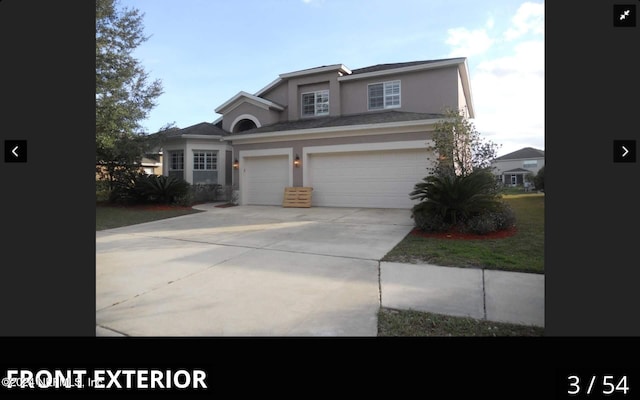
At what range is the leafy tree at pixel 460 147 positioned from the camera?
8.23m

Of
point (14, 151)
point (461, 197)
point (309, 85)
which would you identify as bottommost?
point (461, 197)

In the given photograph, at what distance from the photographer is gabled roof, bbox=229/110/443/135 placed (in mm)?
11967

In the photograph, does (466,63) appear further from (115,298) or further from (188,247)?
(115,298)

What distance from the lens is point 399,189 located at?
1177 cm

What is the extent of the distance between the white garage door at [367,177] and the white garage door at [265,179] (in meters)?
1.48

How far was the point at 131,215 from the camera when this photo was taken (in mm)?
11070

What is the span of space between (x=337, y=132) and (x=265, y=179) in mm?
4061

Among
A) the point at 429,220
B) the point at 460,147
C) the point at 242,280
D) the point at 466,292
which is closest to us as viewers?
the point at 466,292

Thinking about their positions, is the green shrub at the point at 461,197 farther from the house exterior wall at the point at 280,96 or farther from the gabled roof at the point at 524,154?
the gabled roof at the point at 524,154

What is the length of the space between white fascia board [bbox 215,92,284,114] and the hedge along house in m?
0.05

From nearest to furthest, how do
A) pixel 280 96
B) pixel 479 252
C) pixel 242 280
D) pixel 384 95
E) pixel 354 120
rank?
pixel 242 280 → pixel 479 252 → pixel 354 120 → pixel 384 95 → pixel 280 96

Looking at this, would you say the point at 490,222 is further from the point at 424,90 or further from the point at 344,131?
the point at 424,90

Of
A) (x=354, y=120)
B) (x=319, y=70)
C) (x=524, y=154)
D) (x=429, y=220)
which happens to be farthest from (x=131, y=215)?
(x=524, y=154)

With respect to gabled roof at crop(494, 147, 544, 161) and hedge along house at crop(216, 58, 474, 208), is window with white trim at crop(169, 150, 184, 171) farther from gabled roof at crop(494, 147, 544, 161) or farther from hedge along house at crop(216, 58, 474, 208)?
gabled roof at crop(494, 147, 544, 161)
